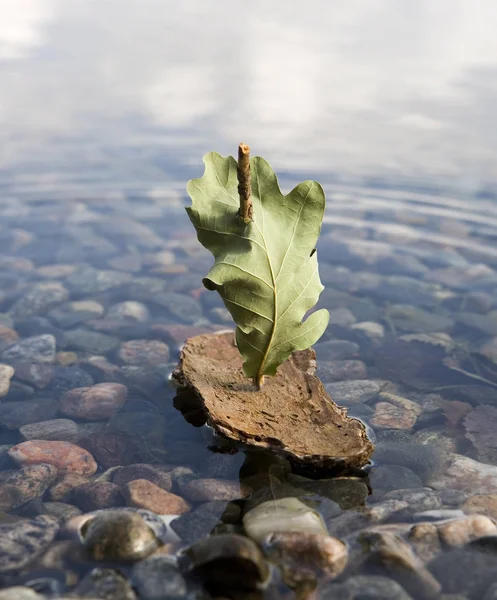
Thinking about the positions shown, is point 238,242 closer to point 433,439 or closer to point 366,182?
point 433,439

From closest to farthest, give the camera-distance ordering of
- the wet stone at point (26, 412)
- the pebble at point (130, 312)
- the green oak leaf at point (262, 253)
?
1. the green oak leaf at point (262, 253)
2. the wet stone at point (26, 412)
3. the pebble at point (130, 312)

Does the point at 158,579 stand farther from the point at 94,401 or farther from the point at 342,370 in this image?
the point at 342,370

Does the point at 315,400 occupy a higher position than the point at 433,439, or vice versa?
the point at 315,400

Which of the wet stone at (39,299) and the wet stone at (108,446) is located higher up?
the wet stone at (39,299)

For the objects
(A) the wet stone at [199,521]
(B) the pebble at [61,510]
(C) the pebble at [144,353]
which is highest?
(C) the pebble at [144,353]

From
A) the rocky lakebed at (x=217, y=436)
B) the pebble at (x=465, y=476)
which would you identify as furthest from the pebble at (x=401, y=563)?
the pebble at (x=465, y=476)

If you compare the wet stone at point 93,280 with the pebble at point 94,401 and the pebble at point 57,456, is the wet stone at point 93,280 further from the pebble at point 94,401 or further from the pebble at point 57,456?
the pebble at point 57,456

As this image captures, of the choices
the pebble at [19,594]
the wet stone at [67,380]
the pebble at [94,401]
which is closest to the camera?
the pebble at [19,594]

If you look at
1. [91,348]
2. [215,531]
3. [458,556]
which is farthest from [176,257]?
[458,556]
